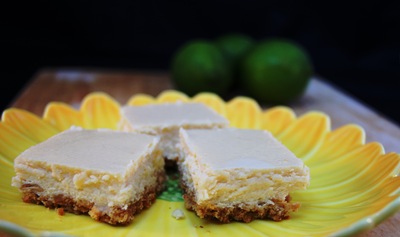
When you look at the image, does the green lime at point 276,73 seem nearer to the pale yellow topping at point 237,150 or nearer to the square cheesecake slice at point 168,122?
the square cheesecake slice at point 168,122

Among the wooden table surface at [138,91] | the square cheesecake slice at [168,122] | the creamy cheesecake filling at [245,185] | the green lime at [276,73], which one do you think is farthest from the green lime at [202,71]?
the creamy cheesecake filling at [245,185]

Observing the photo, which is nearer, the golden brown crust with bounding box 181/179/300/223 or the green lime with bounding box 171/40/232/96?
the golden brown crust with bounding box 181/179/300/223

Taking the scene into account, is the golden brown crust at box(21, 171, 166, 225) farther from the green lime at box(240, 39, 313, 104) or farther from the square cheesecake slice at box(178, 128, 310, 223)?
the green lime at box(240, 39, 313, 104)

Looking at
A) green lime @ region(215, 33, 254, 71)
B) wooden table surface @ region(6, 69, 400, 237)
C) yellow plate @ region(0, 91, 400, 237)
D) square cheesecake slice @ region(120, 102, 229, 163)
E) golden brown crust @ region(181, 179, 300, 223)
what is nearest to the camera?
yellow plate @ region(0, 91, 400, 237)

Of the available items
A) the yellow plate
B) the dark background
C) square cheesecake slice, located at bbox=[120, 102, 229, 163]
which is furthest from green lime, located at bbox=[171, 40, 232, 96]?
the dark background

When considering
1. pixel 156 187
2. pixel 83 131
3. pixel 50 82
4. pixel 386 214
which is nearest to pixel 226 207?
pixel 156 187

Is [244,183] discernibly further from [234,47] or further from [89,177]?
[234,47]

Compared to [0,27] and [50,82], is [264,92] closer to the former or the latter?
[50,82]

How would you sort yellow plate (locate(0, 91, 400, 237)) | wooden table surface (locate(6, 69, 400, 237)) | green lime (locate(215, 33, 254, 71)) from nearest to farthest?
yellow plate (locate(0, 91, 400, 237)) < wooden table surface (locate(6, 69, 400, 237)) < green lime (locate(215, 33, 254, 71))
